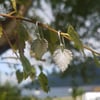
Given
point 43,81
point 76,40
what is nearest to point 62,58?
point 76,40

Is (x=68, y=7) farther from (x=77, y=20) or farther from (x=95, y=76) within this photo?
(x=95, y=76)

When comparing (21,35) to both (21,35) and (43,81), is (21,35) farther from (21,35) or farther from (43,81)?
(43,81)

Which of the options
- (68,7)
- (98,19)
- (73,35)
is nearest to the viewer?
(73,35)

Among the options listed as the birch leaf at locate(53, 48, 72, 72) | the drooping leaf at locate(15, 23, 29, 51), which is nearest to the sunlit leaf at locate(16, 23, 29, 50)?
the drooping leaf at locate(15, 23, 29, 51)

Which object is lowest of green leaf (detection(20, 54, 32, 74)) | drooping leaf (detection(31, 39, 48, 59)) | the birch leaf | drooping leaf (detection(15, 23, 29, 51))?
the birch leaf

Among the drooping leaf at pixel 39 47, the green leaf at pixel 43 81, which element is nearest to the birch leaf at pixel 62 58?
the drooping leaf at pixel 39 47

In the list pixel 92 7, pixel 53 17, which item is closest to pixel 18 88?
pixel 53 17

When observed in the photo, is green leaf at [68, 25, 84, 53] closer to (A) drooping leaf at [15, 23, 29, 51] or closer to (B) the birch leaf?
(B) the birch leaf

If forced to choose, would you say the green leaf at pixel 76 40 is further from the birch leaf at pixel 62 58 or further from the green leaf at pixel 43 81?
the green leaf at pixel 43 81

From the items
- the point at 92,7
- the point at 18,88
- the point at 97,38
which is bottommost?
the point at 18,88
